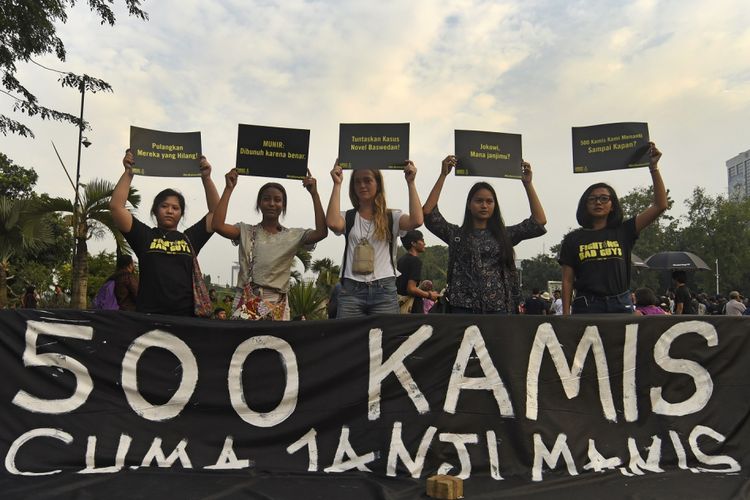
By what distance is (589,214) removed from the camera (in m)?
4.02

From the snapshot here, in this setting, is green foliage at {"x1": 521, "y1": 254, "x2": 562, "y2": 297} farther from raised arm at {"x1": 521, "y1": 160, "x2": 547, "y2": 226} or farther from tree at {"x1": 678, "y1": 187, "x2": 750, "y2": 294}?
raised arm at {"x1": 521, "y1": 160, "x2": 547, "y2": 226}

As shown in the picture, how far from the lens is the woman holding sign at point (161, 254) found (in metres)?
3.46

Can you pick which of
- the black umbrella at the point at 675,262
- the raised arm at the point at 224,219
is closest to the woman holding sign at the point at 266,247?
the raised arm at the point at 224,219

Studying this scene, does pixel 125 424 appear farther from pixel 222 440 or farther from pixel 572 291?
pixel 572 291

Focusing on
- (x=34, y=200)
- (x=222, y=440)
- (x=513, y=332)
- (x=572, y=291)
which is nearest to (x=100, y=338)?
(x=222, y=440)

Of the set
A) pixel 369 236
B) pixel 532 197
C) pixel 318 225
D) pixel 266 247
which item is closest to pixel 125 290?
pixel 266 247

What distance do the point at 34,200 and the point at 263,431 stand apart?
11.4 metres

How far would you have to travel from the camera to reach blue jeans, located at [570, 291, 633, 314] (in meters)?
3.65

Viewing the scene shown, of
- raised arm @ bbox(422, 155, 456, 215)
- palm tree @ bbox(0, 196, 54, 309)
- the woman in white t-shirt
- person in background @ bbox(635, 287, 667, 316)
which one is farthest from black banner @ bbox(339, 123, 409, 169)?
palm tree @ bbox(0, 196, 54, 309)

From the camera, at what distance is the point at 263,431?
313cm

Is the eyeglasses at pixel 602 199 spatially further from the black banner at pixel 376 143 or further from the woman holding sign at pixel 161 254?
the woman holding sign at pixel 161 254

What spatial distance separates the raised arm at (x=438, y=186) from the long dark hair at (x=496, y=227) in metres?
0.22

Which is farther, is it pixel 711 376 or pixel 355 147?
pixel 355 147

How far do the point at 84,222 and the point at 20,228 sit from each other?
9.72 ft
